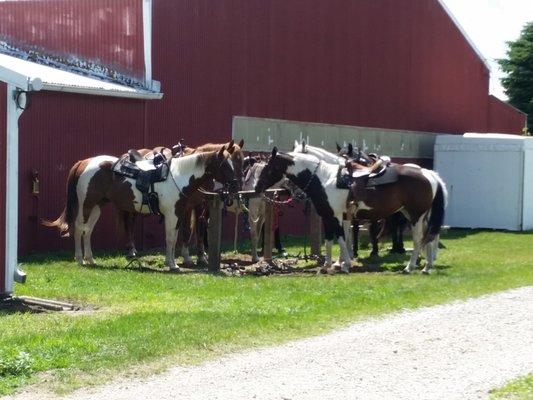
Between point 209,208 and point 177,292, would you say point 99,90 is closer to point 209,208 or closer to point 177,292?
point 209,208

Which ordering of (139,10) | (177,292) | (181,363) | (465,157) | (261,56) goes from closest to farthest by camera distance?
(181,363) < (177,292) < (139,10) < (261,56) < (465,157)

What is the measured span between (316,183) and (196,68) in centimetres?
709

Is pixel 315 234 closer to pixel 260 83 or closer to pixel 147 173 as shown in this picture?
pixel 147 173

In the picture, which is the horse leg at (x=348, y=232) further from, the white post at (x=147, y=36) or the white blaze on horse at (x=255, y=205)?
the white post at (x=147, y=36)

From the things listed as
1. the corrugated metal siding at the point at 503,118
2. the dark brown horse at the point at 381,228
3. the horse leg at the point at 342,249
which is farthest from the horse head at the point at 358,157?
the corrugated metal siding at the point at 503,118

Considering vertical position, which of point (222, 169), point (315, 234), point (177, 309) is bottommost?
point (177, 309)

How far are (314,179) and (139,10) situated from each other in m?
6.93

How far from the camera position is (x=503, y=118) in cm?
3878

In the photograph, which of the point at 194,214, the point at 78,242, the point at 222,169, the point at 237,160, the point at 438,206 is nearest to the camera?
the point at 222,169

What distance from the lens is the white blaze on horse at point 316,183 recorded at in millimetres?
16766

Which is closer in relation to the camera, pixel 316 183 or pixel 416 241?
pixel 316 183

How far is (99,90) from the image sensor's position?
1975 centimetres

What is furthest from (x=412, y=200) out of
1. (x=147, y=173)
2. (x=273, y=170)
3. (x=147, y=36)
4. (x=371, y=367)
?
(x=371, y=367)

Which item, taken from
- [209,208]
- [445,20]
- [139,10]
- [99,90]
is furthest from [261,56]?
[445,20]
